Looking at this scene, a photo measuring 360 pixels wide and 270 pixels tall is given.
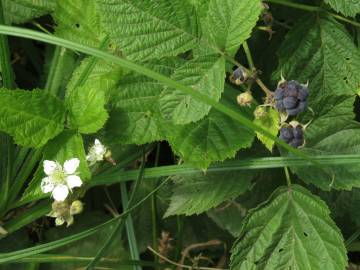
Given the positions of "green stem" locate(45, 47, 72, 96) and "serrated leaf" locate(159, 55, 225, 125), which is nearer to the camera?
"serrated leaf" locate(159, 55, 225, 125)

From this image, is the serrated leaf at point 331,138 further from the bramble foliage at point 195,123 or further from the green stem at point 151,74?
the green stem at point 151,74

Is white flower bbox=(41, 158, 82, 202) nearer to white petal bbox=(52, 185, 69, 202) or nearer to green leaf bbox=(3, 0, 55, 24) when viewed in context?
white petal bbox=(52, 185, 69, 202)

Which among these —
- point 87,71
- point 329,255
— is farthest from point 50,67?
point 329,255

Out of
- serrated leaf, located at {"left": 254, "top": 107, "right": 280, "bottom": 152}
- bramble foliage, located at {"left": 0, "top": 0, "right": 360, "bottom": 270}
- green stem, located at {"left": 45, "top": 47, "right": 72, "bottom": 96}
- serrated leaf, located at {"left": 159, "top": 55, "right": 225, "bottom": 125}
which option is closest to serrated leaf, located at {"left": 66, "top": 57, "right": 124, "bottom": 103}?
bramble foliage, located at {"left": 0, "top": 0, "right": 360, "bottom": 270}

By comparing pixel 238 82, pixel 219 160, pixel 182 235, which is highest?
pixel 238 82

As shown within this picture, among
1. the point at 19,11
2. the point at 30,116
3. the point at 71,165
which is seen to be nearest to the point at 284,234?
the point at 71,165

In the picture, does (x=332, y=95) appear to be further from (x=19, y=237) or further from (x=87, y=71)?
(x=19, y=237)
